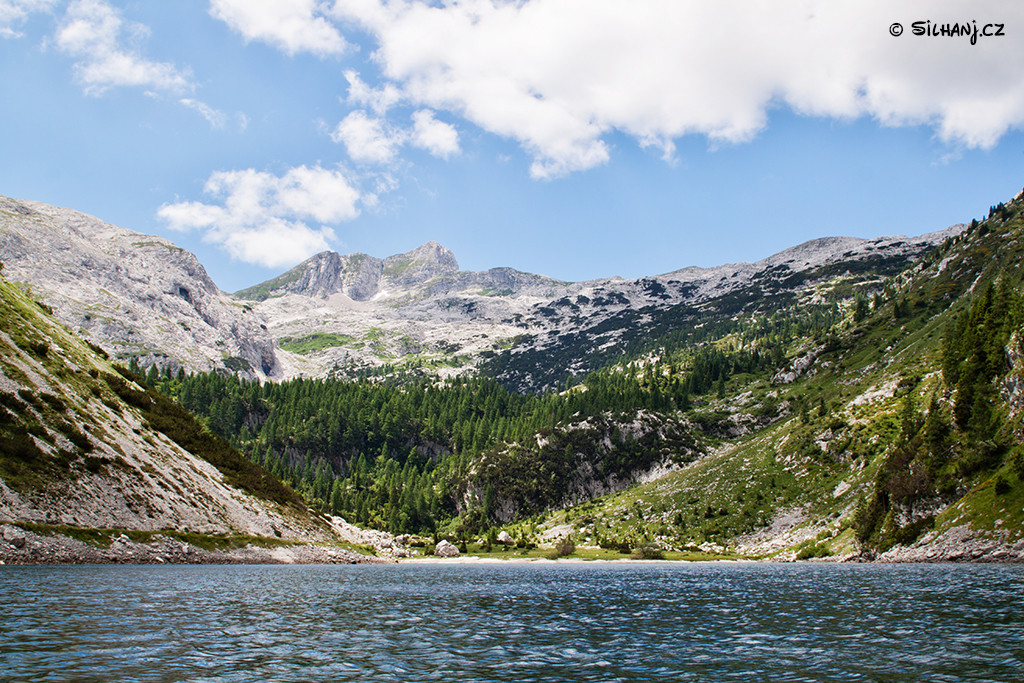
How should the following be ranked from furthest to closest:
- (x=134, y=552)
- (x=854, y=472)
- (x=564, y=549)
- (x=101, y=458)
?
1. (x=564, y=549)
2. (x=854, y=472)
3. (x=101, y=458)
4. (x=134, y=552)

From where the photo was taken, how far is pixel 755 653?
2683 centimetres

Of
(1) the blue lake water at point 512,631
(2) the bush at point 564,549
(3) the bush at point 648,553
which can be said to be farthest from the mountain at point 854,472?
(1) the blue lake water at point 512,631

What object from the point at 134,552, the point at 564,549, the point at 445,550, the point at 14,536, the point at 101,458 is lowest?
the point at 445,550

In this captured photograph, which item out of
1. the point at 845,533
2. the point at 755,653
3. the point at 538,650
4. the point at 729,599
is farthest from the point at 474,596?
the point at 845,533

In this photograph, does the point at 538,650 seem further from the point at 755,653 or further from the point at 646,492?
the point at 646,492

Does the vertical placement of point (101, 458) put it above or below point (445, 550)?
above

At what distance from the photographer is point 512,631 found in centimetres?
3462

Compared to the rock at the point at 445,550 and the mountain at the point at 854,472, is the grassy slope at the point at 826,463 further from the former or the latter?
the rock at the point at 445,550

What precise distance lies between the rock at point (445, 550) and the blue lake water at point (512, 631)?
91331 millimetres

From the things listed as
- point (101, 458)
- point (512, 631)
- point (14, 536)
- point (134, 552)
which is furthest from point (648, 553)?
point (14, 536)

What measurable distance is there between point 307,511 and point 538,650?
114601 mm

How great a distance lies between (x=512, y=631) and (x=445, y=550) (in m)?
119

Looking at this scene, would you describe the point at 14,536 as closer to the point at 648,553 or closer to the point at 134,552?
the point at 134,552

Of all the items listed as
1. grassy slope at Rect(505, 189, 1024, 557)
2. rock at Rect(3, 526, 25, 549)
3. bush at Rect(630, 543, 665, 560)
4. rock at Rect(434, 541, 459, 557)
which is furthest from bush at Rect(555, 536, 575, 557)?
rock at Rect(3, 526, 25, 549)
